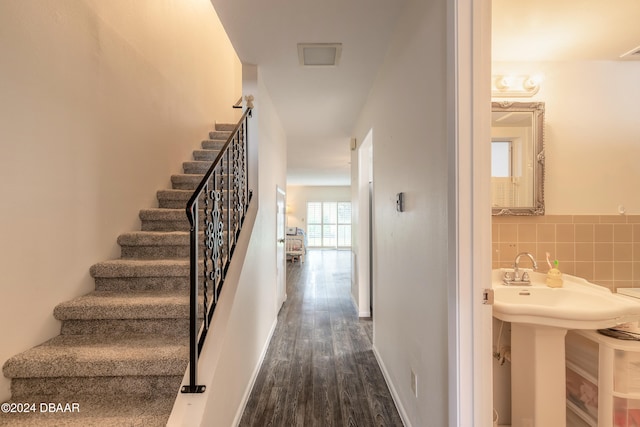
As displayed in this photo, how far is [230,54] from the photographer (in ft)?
15.5

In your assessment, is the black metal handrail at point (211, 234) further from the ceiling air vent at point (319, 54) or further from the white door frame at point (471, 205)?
the white door frame at point (471, 205)

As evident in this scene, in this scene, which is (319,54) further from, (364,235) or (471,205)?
(364,235)

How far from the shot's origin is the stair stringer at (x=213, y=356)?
115 cm

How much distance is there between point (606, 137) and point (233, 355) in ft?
9.34

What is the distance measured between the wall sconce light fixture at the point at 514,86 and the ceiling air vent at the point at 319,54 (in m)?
1.16

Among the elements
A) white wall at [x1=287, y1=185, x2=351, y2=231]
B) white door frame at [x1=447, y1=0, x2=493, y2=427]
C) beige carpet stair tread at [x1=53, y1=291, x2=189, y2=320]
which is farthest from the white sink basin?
white wall at [x1=287, y1=185, x2=351, y2=231]

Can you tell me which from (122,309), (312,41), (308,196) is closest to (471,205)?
(312,41)

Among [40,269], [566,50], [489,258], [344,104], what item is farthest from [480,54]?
[40,269]

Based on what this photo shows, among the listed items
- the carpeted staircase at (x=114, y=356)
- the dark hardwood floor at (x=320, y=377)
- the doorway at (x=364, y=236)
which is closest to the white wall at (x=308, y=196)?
the dark hardwood floor at (x=320, y=377)

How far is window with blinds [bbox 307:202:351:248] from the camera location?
39.6ft

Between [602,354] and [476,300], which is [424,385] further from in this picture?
[602,354]

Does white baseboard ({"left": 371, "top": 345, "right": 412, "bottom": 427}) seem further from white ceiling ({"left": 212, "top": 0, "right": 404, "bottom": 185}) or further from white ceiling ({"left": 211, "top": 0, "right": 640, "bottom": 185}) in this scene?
white ceiling ({"left": 212, "top": 0, "right": 404, "bottom": 185})

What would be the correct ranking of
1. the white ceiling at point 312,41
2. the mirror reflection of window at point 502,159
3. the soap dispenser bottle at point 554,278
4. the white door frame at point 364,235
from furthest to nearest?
the white door frame at point 364,235
the mirror reflection of window at point 502,159
the white ceiling at point 312,41
the soap dispenser bottle at point 554,278

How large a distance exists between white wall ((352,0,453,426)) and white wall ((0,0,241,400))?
2.13m
